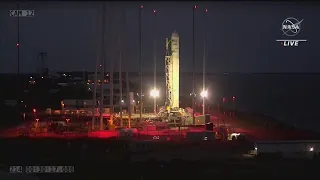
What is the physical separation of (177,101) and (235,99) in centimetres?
1182

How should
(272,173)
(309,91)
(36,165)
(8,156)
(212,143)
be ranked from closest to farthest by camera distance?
1. (36,165)
2. (8,156)
3. (272,173)
4. (212,143)
5. (309,91)

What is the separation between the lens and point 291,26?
4117 mm

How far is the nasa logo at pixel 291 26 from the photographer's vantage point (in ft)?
13.4

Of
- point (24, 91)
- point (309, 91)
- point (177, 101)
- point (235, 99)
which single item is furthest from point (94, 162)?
point (235, 99)

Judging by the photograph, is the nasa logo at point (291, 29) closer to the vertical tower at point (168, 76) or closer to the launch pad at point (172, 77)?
the launch pad at point (172, 77)

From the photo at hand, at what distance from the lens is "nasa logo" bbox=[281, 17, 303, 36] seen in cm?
410

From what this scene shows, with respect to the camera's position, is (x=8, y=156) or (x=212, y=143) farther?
(x=212, y=143)

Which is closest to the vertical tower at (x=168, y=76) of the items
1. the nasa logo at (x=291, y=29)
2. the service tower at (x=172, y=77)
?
the service tower at (x=172, y=77)

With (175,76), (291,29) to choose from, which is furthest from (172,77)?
(291,29)

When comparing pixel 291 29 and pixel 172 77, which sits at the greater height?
pixel 291 29

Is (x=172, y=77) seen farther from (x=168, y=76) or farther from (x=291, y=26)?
(x=291, y=26)

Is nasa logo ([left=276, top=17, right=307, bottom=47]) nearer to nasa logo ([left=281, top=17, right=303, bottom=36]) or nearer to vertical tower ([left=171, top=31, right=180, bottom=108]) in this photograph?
nasa logo ([left=281, top=17, right=303, bottom=36])

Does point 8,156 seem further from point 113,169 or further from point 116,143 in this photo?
point 116,143

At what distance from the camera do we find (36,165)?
12.7ft
